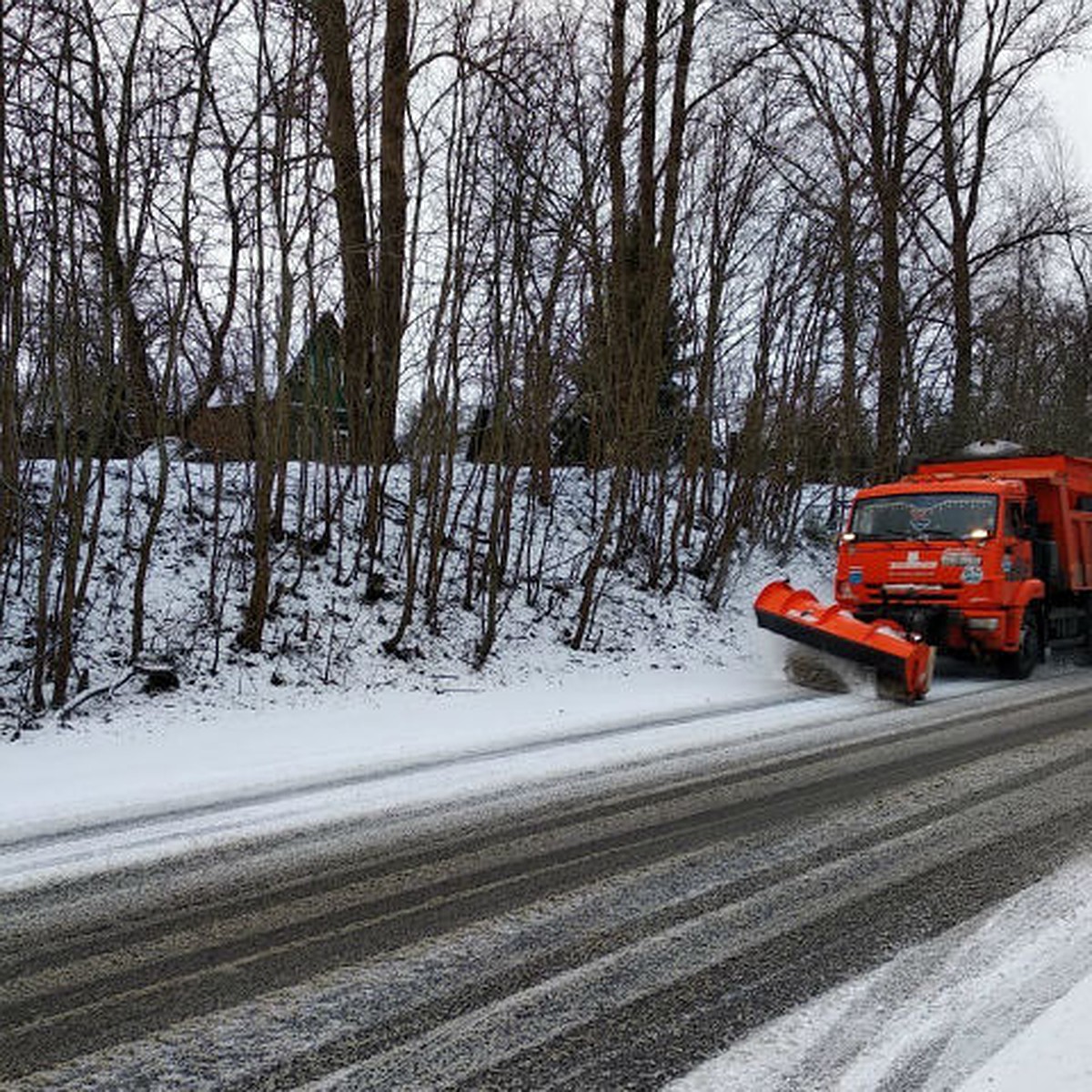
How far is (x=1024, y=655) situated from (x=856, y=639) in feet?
11.4

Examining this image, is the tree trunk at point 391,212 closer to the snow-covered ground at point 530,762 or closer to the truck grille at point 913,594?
the snow-covered ground at point 530,762

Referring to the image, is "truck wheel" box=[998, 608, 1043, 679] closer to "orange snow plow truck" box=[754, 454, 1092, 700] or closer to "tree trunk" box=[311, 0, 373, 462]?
"orange snow plow truck" box=[754, 454, 1092, 700]

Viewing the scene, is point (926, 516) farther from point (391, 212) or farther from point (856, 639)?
point (391, 212)

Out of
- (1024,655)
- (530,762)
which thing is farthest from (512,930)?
(1024,655)

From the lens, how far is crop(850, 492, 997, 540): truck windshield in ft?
45.2

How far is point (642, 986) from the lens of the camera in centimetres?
401

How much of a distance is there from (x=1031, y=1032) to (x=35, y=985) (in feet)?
11.5

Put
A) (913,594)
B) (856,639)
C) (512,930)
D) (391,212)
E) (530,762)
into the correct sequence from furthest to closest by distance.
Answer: (913,594) → (391,212) → (856,639) → (530,762) → (512,930)

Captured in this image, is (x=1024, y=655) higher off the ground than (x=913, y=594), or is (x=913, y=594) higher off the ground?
(x=913, y=594)

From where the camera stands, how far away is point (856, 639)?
11.9m

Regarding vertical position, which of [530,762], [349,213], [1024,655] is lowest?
[530,762]

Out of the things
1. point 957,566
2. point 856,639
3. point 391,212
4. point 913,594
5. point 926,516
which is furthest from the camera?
point 926,516

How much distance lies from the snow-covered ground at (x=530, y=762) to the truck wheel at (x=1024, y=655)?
15.8 inches

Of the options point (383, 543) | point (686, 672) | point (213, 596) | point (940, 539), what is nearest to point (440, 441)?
point (383, 543)
